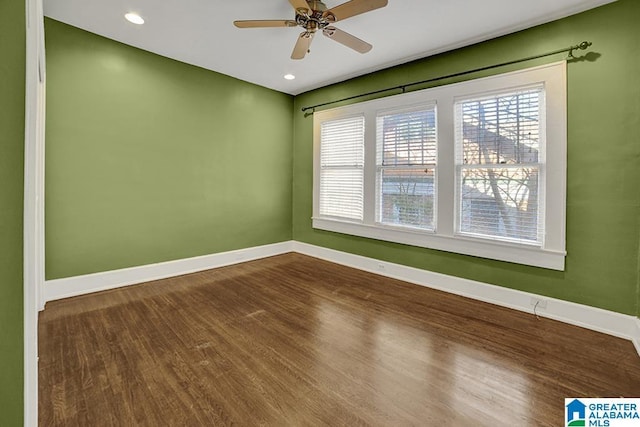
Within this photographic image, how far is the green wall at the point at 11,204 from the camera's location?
799mm

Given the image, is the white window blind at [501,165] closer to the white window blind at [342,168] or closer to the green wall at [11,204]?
the white window blind at [342,168]

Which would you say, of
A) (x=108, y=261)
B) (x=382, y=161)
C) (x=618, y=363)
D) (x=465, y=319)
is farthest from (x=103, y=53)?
(x=618, y=363)

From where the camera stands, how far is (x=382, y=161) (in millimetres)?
4262

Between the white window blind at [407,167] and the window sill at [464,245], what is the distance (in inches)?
5.1

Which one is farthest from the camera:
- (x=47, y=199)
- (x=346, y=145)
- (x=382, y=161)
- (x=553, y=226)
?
(x=346, y=145)

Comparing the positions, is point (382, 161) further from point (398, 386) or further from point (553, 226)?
point (398, 386)

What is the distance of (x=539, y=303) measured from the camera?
9.74 ft

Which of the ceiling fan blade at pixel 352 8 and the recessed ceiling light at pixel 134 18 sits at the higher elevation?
the recessed ceiling light at pixel 134 18

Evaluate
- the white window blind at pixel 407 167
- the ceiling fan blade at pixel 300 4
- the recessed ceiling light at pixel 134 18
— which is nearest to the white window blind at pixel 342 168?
the white window blind at pixel 407 167

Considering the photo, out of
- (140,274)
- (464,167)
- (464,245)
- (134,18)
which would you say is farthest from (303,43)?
(140,274)

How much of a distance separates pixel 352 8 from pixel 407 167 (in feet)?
6.99

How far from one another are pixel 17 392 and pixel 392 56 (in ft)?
13.9
